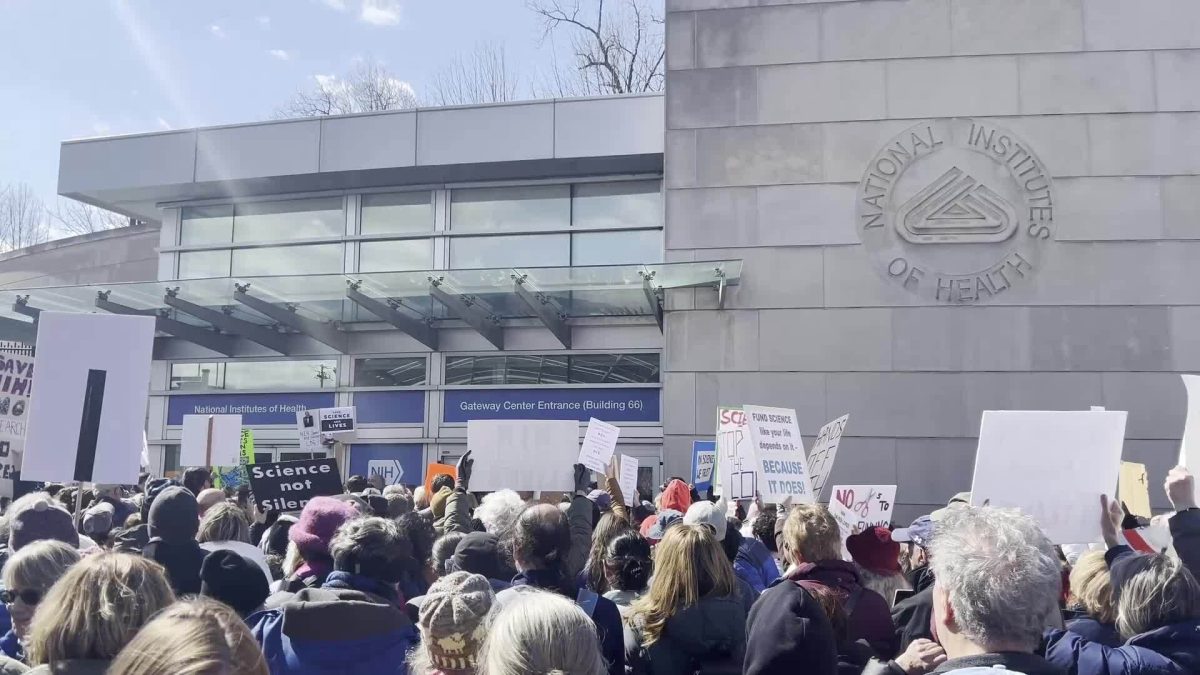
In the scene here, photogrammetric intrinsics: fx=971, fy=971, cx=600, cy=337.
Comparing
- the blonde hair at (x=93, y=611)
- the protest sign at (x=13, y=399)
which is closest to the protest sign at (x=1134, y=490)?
the blonde hair at (x=93, y=611)

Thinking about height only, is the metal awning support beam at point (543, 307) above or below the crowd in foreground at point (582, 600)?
above

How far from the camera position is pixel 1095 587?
4047 millimetres

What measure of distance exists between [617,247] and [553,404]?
3.01 meters

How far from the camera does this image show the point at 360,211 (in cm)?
1844

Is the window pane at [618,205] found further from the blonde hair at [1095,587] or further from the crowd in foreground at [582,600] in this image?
the blonde hair at [1095,587]

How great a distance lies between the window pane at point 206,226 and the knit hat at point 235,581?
16.3m

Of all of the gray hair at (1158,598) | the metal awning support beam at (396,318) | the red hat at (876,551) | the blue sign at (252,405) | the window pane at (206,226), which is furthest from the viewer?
the window pane at (206,226)

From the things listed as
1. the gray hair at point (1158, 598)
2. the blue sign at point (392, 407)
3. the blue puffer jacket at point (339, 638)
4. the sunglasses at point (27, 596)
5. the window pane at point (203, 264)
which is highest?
the window pane at point (203, 264)

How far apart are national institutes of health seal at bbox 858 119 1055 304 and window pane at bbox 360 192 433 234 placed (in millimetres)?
7973

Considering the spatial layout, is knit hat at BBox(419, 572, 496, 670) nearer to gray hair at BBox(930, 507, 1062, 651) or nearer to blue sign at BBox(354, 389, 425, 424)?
gray hair at BBox(930, 507, 1062, 651)

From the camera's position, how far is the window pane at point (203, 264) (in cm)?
1900

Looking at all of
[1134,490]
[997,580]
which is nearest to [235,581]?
[997,580]

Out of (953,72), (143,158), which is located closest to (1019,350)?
(953,72)

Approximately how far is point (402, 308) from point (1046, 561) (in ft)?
49.2
